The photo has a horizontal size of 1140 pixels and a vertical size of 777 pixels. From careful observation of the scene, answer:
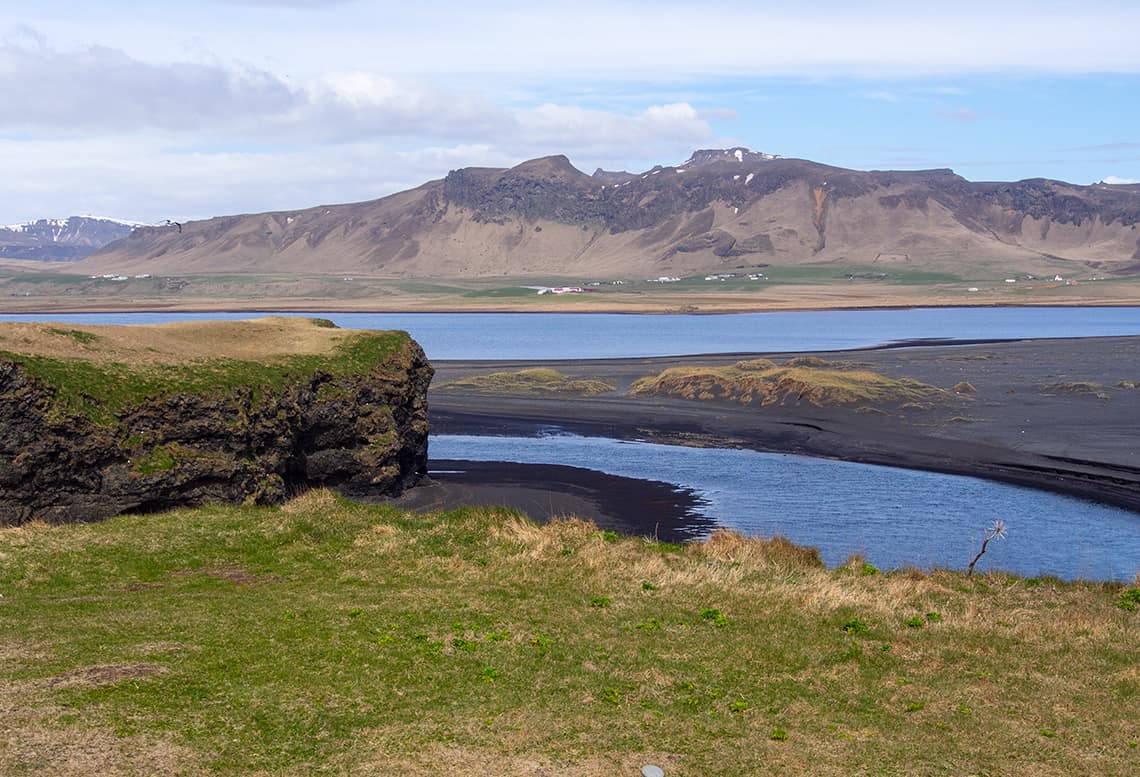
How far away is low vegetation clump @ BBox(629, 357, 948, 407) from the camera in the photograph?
79.6m

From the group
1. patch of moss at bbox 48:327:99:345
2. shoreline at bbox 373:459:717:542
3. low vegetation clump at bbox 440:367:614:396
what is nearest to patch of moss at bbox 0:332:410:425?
patch of moss at bbox 48:327:99:345

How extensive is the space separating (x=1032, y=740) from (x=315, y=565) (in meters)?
16.1

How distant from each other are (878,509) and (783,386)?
35.8 meters

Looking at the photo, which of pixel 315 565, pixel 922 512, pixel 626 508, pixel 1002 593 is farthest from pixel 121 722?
pixel 922 512

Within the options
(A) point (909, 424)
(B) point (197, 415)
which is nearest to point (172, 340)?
(B) point (197, 415)

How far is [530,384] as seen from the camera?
95438 mm

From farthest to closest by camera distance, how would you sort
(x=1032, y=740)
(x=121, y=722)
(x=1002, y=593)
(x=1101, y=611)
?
(x=1002, y=593) → (x=1101, y=611) → (x=1032, y=740) → (x=121, y=722)

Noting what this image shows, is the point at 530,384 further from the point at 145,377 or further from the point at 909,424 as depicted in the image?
the point at 145,377

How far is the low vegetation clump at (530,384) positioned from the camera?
91812 mm

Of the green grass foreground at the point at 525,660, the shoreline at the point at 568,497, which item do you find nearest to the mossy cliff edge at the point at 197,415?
the shoreline at the point at 568,497

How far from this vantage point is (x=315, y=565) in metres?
26.3

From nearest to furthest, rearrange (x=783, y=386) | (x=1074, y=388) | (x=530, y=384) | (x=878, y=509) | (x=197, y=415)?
(x=197, y=415), (x=878, y=509), (x=783, y=386), (x=1074, y=388), (x=530, y=384)

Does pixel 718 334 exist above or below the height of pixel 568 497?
above

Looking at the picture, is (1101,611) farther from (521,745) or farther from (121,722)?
(121,722)
